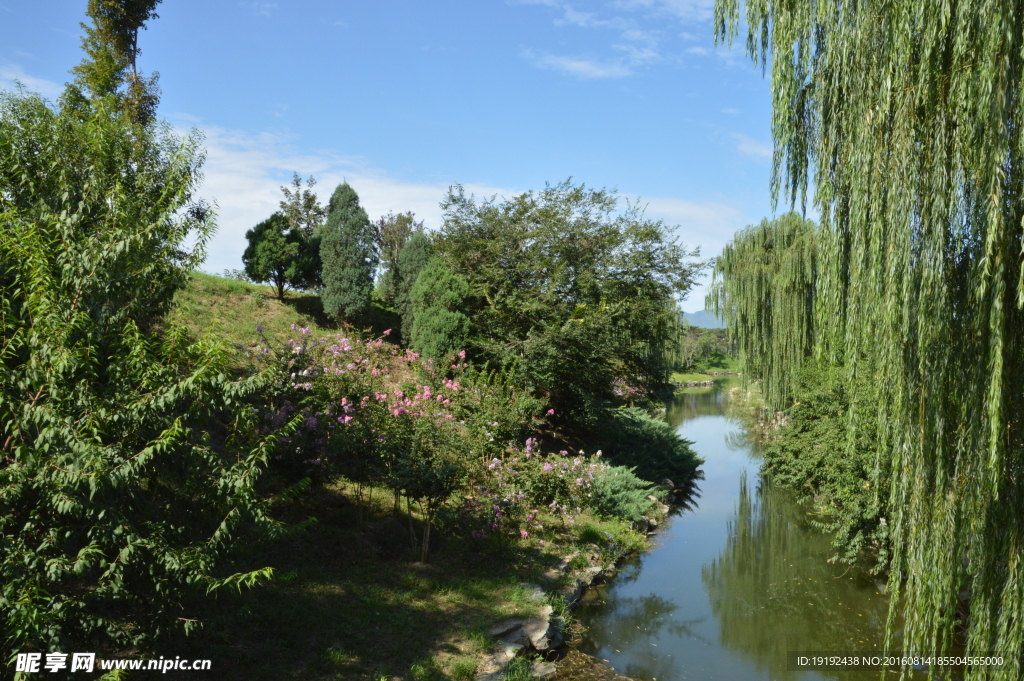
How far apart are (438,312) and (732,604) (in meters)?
9.92

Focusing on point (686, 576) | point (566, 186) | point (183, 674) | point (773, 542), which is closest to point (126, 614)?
point (183, 674)

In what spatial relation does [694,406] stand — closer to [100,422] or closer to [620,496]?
[620,496]

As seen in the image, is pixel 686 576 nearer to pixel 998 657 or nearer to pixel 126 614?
pixel 998 657

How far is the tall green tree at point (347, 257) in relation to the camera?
18.1m

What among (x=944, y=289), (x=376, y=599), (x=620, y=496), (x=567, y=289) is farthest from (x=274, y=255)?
(x=944, y=289)

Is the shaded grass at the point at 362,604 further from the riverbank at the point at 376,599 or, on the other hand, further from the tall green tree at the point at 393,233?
the tall green tree at the point at 393,233

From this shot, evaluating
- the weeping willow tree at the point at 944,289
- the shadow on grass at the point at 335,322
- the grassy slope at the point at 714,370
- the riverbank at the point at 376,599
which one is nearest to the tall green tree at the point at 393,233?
the shadow on grass at the point at 335,322

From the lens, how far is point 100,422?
174 inches

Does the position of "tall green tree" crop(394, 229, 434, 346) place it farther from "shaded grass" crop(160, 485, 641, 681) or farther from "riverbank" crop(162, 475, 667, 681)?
"shaded grass" crop(160, 485, 641, 681)

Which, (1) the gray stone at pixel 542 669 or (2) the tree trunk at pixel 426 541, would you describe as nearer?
(1) the gray stone at pixel 542 669

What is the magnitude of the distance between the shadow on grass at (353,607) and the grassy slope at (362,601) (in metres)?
0.01

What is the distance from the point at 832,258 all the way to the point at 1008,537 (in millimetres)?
2293

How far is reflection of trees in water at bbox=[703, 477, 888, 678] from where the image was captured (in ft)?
29.0

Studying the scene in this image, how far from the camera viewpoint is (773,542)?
13531mm
